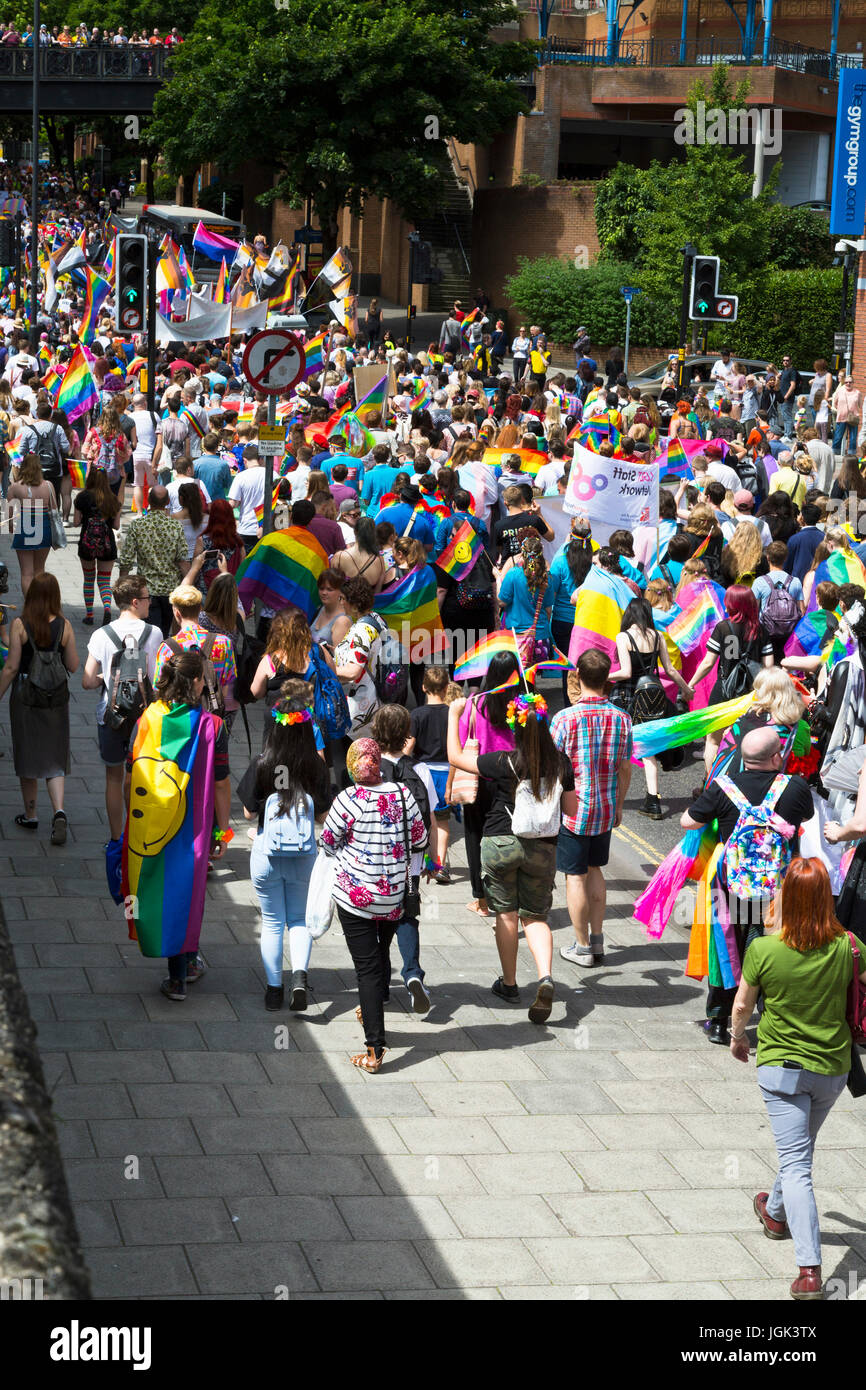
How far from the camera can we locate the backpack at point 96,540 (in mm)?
14625

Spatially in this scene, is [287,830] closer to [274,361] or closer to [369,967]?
[369,967]

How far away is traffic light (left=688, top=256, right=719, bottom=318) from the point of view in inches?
733

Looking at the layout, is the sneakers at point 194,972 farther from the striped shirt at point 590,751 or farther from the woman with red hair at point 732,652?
the woman with red hair at point 732,652

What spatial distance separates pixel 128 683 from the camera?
31.0 feet

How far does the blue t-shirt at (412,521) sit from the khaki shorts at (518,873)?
16.6ft

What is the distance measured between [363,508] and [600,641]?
151 inches

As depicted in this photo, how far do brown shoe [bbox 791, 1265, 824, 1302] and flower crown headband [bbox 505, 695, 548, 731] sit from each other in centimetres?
298

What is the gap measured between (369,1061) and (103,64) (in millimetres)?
51159

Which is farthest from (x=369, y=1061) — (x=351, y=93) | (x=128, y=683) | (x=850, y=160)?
(x=351, y=93)

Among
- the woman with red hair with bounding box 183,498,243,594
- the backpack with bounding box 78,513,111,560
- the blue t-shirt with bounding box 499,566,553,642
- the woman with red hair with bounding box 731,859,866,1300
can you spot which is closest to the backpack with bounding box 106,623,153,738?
the woman with red hair with bounding box 183,498,243,594

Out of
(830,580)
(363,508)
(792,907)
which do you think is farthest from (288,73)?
(792,907)

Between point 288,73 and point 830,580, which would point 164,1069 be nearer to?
point 830,580

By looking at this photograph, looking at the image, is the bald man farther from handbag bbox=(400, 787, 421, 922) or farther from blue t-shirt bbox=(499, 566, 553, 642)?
blue t-shirt bbox=(499, 566, 553, 642)

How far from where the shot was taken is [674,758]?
34.7ft
